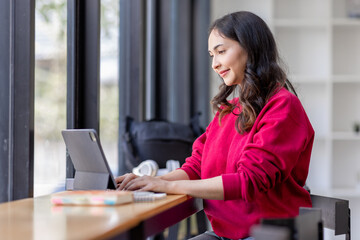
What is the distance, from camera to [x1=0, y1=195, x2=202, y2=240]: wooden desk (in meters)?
1.00

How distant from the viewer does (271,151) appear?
1592mm

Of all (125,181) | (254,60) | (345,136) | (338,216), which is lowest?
(345,136)

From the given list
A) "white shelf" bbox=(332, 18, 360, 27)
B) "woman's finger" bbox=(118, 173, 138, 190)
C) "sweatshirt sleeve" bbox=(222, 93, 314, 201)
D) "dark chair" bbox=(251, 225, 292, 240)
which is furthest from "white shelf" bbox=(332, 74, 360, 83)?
"dark chair" bbox=(251, 225, 292, 240)

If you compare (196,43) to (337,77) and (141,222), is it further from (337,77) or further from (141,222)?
(141,222)

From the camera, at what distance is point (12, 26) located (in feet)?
5.93

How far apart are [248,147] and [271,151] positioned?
0.25 feet

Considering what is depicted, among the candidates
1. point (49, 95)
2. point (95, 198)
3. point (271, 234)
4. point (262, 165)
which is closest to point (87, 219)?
point (95, 198)

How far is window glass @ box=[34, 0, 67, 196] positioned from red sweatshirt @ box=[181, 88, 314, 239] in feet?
1.92

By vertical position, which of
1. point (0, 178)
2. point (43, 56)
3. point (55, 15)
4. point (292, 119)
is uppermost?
point (55, 15)

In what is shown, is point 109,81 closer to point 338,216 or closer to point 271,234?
point 338,216

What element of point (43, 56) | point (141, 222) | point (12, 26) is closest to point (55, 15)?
point (43, 56)

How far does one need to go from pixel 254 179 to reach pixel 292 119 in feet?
0.71

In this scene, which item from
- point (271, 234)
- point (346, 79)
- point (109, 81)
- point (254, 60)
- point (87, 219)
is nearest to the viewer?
point (271, 234)

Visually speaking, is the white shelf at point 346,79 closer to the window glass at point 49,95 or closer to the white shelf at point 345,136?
the white shelf at point 345,136
